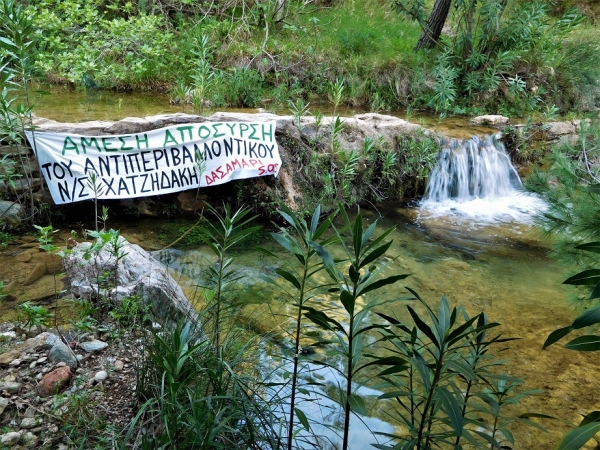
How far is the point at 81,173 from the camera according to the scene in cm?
492

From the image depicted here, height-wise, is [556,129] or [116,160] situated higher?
[116,160]

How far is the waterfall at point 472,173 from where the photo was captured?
7.39m

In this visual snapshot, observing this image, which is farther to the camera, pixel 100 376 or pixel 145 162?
pixel 145 162

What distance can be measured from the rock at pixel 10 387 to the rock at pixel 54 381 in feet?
0.25

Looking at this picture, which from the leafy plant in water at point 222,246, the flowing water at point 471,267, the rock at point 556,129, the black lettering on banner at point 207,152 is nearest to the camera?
the leafy plant in water at point 222,246

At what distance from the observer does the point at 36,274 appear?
3900mm

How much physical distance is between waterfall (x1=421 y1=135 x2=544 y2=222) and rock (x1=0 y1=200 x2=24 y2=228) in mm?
4866

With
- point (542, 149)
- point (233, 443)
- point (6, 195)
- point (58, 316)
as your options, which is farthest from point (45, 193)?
point (542, 149)

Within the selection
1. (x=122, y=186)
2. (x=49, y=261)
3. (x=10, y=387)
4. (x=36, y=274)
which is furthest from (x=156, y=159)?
(x=10, y=387)

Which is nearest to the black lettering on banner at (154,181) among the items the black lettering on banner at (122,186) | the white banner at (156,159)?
the white banner at (156,159)

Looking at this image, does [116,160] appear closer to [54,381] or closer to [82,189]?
[82,189]

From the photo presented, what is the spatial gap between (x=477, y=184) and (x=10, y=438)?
7.05 meters

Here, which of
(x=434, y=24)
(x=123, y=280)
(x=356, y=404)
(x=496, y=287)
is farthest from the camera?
(x=434, y=24)

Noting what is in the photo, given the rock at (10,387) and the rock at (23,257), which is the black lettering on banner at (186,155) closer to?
the rock at (23,257)
